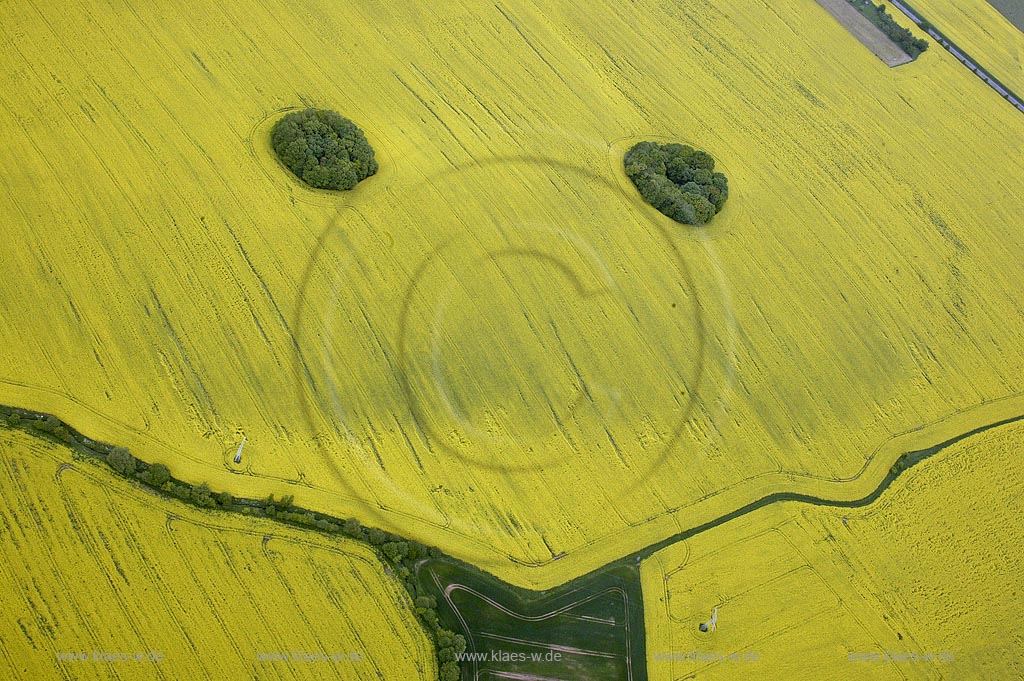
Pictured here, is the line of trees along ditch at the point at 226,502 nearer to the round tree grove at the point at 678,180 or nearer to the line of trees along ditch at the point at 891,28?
the round tree grove at the point at 678,180

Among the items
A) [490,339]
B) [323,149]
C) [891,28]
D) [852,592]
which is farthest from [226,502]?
[891,28]

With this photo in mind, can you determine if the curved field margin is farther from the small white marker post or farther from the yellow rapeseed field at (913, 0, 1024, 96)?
the yellow rapeseed field at (913, 0, 1024, 96)

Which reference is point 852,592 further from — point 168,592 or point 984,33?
point 984,33

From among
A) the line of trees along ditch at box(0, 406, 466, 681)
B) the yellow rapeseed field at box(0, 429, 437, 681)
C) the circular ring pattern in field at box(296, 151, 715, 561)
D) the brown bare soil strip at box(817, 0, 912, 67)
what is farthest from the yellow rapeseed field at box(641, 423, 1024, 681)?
the brown bare soil strip at box(817, 0, 912, 67)

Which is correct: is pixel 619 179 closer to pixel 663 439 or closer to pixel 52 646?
pixel 663 439

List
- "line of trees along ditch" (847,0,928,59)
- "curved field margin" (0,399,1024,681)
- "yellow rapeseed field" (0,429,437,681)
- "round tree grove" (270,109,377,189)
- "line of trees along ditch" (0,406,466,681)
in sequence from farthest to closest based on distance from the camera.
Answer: "line of trees along ditch" (847,0,928,59), "round tree grove" (270,109,377,189), "line of trees along ditch" (0,406,466,681), "curved field margin" (0,399,1024,681), "yellow rapeseed field" (0,429,437,681)
